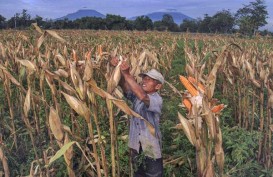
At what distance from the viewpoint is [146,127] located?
2555 mm

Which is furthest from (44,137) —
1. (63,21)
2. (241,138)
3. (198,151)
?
(63,21)

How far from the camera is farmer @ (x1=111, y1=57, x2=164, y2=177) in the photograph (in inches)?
96.9

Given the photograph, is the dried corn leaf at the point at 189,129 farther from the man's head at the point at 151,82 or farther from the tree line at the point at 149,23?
the tree line at the point at 149,23

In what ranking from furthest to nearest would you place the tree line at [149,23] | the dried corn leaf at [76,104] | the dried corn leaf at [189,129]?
the tree line at [149,23] → the dried corn leaf at [76,104] → the dried corn leaf at [189,129]

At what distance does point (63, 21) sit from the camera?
1558 inches

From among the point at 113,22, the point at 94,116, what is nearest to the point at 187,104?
the point at 94,116

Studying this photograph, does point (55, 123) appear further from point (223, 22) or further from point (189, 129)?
point (223, 22)

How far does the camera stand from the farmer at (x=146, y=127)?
8.07 ft

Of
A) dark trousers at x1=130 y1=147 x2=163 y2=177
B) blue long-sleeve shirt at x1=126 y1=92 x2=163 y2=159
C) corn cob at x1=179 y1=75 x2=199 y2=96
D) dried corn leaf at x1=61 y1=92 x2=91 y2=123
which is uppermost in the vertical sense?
→ corn cob at x1=179 y1=75 x2=199 y2=96

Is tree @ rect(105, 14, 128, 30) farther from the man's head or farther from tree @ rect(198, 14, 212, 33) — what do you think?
the man's head

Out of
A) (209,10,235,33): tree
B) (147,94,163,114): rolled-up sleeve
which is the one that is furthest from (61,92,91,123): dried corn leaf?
(209,10,235,33): tree

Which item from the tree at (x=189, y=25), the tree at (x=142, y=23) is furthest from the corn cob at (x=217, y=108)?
the tree at (x=189, y=25)

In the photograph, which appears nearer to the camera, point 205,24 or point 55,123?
point 55,123

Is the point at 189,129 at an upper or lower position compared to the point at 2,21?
lower
